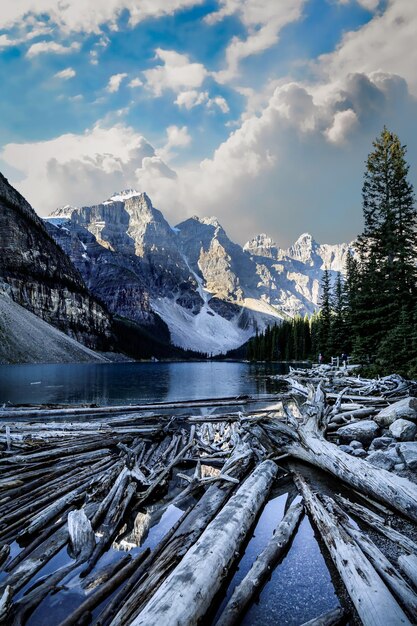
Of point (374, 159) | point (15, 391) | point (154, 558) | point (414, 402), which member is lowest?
point (15, 391)

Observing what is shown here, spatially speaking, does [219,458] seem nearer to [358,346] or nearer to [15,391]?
[358,346]

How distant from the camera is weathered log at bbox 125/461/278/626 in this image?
365cm

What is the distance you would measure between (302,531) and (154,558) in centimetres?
323

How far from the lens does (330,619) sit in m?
4.11

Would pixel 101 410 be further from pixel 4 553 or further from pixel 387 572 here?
pixel 387 572

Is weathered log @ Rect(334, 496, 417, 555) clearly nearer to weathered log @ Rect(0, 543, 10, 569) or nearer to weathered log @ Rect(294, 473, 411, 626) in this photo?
weathered log @ Rect(294, 473, 411, 626)

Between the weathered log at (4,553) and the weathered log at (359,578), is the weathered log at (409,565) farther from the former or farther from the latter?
the weathered log at (4,553)

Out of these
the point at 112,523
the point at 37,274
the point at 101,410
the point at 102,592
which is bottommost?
the point at 101,410

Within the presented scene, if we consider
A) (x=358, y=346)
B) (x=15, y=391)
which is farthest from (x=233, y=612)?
(x=15, y=391)

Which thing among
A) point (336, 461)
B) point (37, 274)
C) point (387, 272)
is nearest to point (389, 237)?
point (387, 272)

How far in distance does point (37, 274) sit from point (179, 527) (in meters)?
189

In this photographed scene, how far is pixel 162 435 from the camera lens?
16.3m

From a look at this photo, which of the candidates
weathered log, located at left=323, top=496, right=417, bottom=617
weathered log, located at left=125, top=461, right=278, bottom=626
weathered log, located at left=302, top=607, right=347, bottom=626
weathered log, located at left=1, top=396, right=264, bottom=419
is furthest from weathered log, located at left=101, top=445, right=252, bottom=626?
weathered log, located at left=1, top=396, right=264, bottom=419

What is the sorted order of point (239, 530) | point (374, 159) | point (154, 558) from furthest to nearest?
point (374, 159) < point (239, 530) < point (154, 558)
